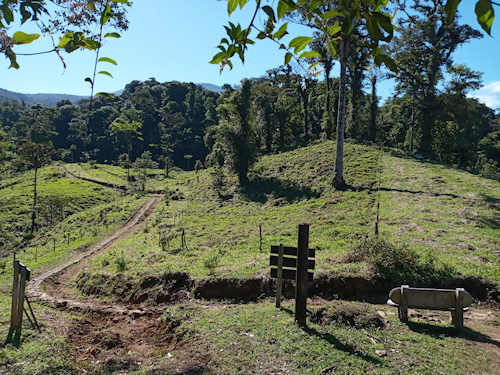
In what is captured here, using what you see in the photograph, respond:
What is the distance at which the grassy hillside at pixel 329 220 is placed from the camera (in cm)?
995

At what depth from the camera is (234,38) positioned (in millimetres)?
1592

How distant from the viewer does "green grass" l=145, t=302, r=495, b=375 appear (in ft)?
16.1

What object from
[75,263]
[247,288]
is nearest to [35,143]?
[75,263]

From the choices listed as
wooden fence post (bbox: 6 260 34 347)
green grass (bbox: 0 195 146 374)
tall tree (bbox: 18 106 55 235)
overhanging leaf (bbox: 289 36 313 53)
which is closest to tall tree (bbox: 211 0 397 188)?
overhanging leaf (bbox: 289 36 313 53)

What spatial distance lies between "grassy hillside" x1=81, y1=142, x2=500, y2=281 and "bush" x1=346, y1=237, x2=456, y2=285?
0.20 meters

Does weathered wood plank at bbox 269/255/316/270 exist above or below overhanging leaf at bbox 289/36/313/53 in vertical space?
below

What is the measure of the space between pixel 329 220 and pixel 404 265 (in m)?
6.23

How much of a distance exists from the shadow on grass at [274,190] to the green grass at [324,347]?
43.8 ft

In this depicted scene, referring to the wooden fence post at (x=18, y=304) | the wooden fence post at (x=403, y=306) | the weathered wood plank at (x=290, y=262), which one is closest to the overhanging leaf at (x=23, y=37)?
the weathered wood plank at (x=290, y=262)

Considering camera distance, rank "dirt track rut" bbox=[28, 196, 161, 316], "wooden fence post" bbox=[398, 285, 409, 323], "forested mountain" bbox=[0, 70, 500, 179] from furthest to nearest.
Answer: "forested mountain" bbox=[0, 70, 500, 179]
"dirt track rut" bbox=[28, 196, 161, 316]
"wooden fence post" bbox=[398, 285, 409, 323]

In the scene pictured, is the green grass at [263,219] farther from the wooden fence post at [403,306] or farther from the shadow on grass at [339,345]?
the shadow on grass at [339,345]

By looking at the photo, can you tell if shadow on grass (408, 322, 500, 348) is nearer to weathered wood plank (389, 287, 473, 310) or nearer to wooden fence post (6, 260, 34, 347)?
weathered wood plank (389, 287, 473, 310)

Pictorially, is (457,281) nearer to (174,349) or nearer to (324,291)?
(324,291)

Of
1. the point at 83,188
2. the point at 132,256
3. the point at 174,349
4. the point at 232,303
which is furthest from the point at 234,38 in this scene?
the point at 83,188
